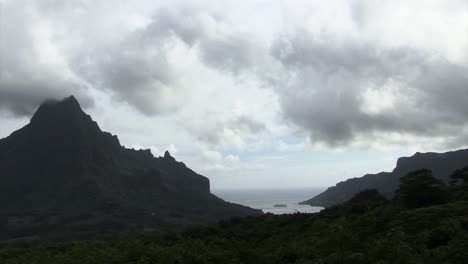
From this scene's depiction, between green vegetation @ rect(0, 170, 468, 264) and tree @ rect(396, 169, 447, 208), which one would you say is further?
tree @ rect(396, 169, 447, 208)

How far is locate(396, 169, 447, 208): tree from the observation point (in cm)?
4812

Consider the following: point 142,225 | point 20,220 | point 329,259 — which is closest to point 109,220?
point 142,225

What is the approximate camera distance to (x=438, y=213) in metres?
34.2

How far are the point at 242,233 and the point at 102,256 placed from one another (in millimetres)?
45437

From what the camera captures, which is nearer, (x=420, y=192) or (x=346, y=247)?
(x=346, y=247)

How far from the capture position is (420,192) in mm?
49344

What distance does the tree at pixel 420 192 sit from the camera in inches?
1894

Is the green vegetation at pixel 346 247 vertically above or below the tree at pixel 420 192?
below

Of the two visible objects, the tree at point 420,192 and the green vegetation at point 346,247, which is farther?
the tree at point 420,192

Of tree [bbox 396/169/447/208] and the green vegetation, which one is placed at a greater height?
tree [bbox 396/169/447/208]

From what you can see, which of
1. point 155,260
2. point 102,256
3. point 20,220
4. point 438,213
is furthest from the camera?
point 20,220

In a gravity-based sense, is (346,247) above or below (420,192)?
below

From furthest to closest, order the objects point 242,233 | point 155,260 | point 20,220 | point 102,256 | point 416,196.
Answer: point 20,220 → point 242,233 → point 416,196 → point 102,256 → point 155,260

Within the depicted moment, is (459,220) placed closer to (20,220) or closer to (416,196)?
(416,196)
